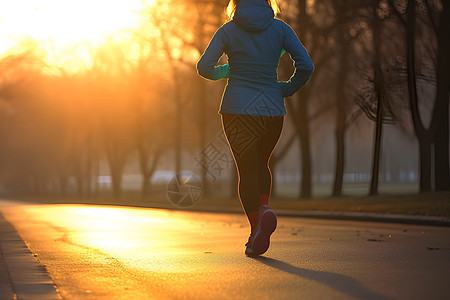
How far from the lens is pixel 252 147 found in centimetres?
659

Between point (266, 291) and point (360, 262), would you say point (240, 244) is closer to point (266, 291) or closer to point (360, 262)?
point (360, 262)

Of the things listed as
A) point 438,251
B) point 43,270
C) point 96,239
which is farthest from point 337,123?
point 43,270

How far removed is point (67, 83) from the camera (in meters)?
45.3

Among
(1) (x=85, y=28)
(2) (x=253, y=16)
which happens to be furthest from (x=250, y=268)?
(1) (x=85, y=28)

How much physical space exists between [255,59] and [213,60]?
1.20ft

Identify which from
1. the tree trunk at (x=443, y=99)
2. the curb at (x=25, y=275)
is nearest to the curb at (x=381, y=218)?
the tree trunk at (x=443, y=99)

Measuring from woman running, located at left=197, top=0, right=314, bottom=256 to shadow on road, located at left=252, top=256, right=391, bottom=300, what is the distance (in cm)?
38

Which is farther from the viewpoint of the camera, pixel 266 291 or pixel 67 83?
pixel 67 83

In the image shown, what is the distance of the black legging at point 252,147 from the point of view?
21.4 ft

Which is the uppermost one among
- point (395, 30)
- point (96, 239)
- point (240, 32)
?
point (395, 30)

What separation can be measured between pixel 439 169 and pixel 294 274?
644 inches

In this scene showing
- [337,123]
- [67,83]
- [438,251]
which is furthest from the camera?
[67,83]

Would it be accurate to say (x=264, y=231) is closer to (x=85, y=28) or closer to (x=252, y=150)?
(x=252, y=150)

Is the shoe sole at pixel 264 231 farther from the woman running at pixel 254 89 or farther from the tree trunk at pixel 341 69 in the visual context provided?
the tree trunk at pixel 341 69
